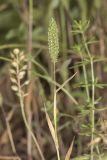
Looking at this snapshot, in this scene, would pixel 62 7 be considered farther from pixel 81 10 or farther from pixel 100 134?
pixel 100 134

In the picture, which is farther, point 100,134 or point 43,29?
point 43,29

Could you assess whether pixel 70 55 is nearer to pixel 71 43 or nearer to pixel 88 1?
pixel 71 43

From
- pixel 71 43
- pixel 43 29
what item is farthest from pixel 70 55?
pixel 43 29

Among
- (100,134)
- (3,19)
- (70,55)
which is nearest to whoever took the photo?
(100,134)

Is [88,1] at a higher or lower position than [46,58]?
higher

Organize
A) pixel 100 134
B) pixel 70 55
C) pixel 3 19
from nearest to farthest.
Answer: pixel 100 134, pixel 70 55, pixel 3 19

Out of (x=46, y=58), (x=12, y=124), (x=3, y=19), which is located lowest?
(x=12, y=124)

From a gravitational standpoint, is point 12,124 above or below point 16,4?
below

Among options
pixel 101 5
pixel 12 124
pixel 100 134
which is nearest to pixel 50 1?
pixel 101 5

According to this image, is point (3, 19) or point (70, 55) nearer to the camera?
point (70, 55)
